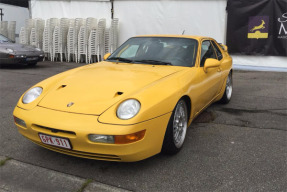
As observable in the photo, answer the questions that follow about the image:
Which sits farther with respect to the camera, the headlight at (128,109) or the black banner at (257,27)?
the black banner at (257,27)

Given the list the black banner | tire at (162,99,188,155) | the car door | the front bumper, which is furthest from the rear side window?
the black banner

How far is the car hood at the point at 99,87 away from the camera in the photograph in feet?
8.55

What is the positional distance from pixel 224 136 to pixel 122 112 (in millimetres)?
1631

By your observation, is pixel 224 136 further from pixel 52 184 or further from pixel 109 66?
pixel 52 184

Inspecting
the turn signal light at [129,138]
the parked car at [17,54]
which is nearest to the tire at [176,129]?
the turn signal light at [129,138]

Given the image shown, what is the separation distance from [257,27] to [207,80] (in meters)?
6.24

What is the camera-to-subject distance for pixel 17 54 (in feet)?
28.2

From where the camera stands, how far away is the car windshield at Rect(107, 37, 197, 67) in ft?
12.0

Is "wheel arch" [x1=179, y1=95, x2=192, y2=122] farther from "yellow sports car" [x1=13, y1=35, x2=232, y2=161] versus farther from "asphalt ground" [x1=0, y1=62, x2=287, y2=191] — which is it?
"asphalt ground" [x1=0, y1=62, x2=287, y2=191]

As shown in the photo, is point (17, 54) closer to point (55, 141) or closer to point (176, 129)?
point (55, 141)

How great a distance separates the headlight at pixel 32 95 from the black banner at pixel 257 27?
7.57 m

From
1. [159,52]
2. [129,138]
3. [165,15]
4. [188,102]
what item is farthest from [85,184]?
[165,15]

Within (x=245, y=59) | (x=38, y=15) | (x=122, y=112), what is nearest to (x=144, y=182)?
(x=122, y=112)

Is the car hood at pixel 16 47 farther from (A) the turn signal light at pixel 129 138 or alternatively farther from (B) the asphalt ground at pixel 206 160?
(A) the turn signal light at pixel 129 138
